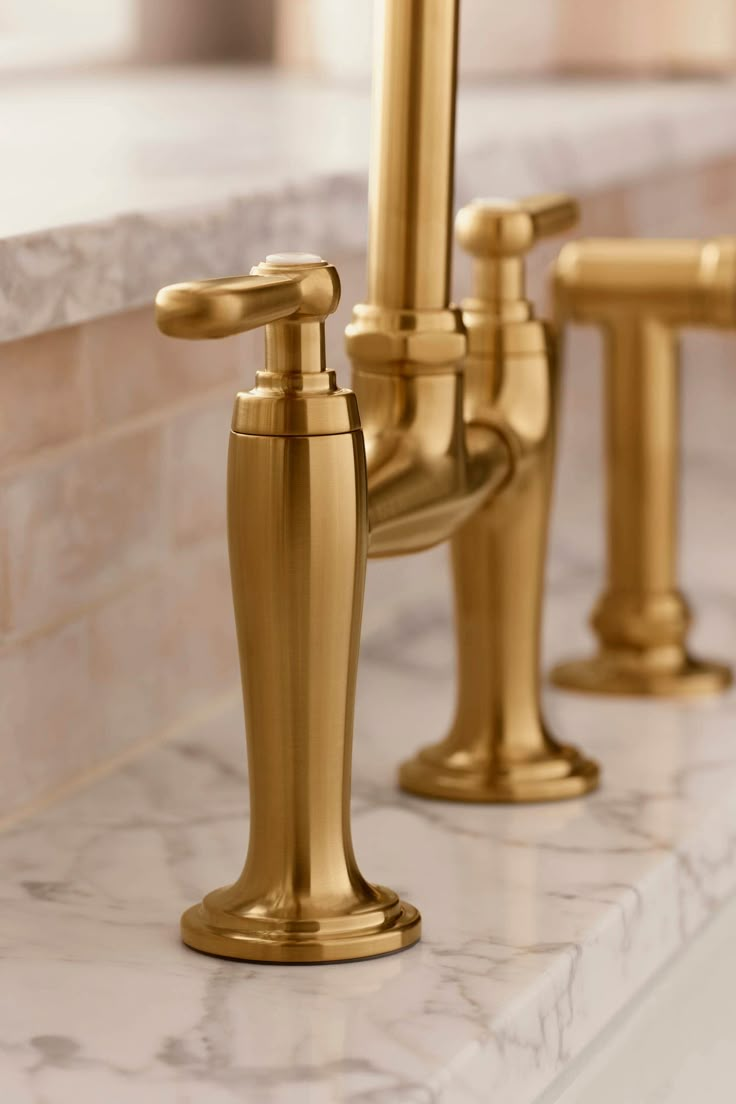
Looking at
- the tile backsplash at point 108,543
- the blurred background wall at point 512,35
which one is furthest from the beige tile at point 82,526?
the blurred background wall at point 512,35

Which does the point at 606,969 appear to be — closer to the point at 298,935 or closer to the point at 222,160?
the point at 298,935

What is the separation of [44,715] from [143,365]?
0.13 metres

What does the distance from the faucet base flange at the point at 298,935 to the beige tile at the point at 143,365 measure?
199mm

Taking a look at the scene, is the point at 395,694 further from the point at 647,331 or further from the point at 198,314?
the point at 198,314

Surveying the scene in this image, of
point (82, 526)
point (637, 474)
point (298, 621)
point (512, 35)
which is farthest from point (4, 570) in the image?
point (512, 35)

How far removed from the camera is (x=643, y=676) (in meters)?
0.76

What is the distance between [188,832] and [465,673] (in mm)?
107

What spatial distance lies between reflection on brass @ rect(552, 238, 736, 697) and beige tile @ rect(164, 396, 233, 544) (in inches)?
5.6

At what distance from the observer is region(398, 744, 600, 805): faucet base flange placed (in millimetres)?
624

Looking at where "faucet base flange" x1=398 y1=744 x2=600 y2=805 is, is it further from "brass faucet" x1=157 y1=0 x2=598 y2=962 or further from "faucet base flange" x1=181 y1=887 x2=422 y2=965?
"faucet base flange" x1=181 y1=887 x2=422 y2=965

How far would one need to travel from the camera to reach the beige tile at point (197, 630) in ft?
2.26

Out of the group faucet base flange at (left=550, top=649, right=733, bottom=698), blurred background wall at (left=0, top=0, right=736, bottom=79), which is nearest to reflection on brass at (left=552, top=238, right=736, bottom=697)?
faucet base flange at (left=550, top=649, right=733, bottom=698)

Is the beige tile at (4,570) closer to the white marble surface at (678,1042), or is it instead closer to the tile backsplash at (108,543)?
the tile backsplash at (108,543)

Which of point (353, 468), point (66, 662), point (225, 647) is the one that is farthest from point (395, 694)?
point (353, 468)
